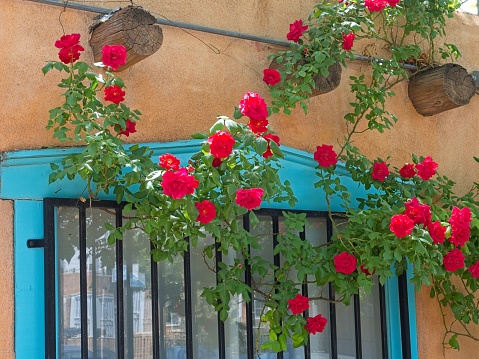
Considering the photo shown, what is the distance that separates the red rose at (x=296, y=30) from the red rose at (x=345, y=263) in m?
1.26

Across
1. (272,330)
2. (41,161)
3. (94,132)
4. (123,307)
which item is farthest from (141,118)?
(272,330)

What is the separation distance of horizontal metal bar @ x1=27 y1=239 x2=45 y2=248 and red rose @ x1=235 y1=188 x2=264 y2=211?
3.02ft

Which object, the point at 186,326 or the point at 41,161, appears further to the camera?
the point at 186,326

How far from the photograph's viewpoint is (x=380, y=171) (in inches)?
184

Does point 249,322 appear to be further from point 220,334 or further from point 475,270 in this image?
point 475,270

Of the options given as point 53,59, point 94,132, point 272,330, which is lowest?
point 272,330

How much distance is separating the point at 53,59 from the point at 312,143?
1603mm

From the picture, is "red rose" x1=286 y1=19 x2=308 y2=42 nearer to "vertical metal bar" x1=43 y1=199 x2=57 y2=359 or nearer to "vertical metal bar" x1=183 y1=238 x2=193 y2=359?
"vertical metal bar" x1=183 y1=238 x2=193 y2=359

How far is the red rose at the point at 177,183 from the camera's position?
3.53 metres

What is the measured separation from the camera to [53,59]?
413 cm

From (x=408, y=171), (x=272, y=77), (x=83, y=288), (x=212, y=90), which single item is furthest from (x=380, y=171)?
(x=83, y=288)

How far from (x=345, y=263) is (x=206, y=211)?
3.04 feet

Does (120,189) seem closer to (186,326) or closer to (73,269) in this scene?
(73,269)

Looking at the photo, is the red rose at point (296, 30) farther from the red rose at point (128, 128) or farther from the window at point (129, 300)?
the red rose at point (128, 128)
